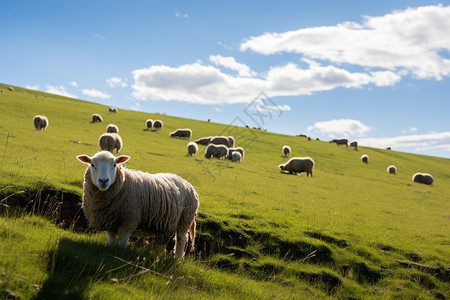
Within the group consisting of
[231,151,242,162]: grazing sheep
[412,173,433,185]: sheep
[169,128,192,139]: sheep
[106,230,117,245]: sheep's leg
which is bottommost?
[106,230,117,245]: sheep's leg

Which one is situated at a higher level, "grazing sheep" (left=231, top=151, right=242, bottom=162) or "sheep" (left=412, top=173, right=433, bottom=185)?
"sheep" (left=412, top=173, right=433, bottom=185)

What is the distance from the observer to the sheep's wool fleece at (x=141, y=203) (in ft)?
19.0

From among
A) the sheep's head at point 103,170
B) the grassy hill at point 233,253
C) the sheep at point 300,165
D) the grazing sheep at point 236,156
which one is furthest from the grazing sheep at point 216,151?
the sheep's head at point 103,170

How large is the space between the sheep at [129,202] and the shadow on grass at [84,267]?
571 mm

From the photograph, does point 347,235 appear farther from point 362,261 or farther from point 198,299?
point 198,299

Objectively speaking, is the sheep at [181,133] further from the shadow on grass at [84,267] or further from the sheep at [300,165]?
the shadow on grass at [84,267]

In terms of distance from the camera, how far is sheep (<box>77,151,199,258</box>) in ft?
18.2

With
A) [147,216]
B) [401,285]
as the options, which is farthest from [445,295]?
[147,216]

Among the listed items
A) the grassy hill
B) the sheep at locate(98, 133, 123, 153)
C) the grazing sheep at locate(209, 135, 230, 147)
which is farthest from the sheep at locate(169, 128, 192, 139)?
the grassy hill

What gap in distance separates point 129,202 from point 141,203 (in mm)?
250

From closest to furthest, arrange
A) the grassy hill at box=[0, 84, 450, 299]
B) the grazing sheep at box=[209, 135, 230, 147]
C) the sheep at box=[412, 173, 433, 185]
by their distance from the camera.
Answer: the grassy hill at box=[0, 84, 450, 299] < the sheep at box=[412, 173, 433, 185] < the grazing sheep at box=[209, 135, 230, 147]

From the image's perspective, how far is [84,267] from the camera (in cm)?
396

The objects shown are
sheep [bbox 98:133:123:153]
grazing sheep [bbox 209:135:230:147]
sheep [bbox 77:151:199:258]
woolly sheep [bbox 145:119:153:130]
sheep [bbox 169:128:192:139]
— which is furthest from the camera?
woolly sheep [bbox 145:119:153:130]

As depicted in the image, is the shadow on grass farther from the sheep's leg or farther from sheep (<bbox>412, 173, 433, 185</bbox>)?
sheep (<bbox>412, 173, 433, 185</bbox>)
